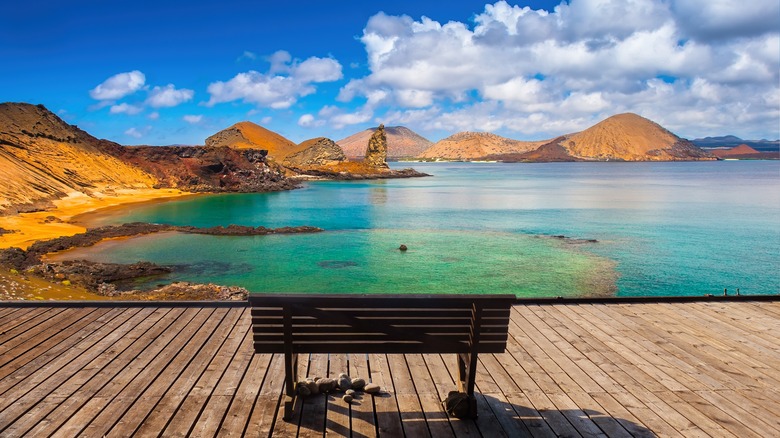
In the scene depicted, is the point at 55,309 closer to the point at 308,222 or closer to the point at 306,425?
the point at 306,425

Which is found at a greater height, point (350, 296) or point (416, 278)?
point (350, 296)

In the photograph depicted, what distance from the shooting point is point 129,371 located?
17.7 ft

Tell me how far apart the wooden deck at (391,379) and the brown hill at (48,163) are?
156ft

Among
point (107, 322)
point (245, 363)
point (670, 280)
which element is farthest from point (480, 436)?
point (670, 280)

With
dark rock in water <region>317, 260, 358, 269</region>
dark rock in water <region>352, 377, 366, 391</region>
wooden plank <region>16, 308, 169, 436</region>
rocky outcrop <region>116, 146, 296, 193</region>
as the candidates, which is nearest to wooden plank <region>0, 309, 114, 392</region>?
wooden plank <region>16, 308, 169, 436</region>

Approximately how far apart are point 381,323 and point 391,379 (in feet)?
3.96

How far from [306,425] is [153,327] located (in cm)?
385

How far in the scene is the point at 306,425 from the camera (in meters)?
4.30

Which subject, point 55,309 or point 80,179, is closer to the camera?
point 55,309

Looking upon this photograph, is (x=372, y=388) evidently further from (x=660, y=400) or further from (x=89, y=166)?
(x=89, y=166)

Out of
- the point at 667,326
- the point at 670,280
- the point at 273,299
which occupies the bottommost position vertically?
the point at 670,280

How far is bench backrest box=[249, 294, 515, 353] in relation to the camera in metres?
4.31

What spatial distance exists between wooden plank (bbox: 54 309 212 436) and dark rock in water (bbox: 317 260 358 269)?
1714 cm

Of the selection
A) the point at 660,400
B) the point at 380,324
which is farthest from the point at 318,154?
the point at 660,400
